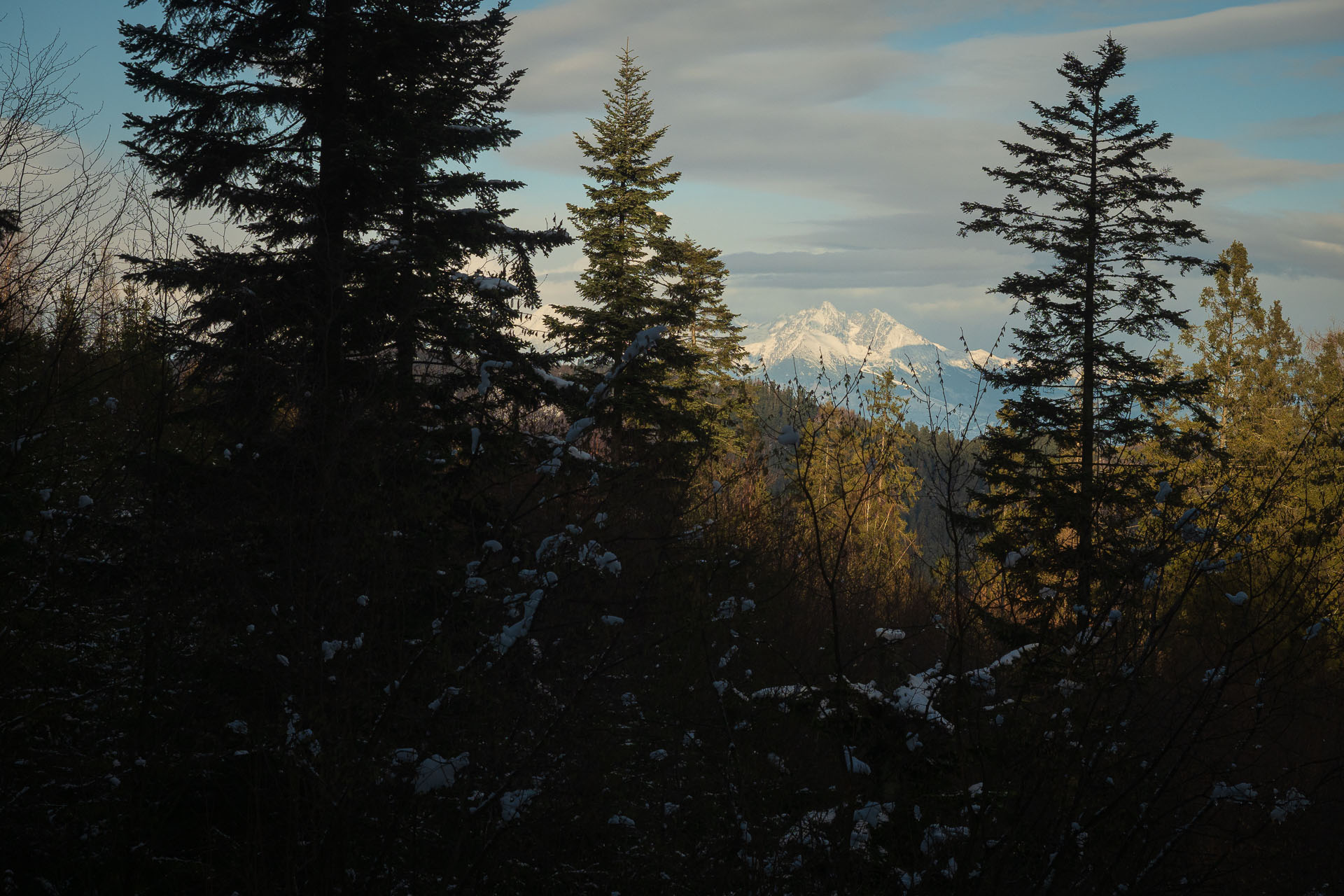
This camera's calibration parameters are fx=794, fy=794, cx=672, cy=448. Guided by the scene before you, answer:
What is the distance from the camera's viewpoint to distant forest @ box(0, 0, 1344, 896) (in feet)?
12.8

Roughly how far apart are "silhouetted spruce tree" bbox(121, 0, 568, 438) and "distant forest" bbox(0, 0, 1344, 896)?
46 mm

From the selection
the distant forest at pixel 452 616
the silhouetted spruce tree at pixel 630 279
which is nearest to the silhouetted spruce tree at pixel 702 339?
the silhouetted spruce tree at pixel 630 279

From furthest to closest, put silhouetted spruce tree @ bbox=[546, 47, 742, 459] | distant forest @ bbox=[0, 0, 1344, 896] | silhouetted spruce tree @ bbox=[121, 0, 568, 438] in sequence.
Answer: silhouetted spruce tree @ bbox=[546, 47, 742, 459]
silhouetted spruce tree @ bbox=[121, 0, 568, 438]
distant forest @ bbox=[0, 0, 1344, 896]

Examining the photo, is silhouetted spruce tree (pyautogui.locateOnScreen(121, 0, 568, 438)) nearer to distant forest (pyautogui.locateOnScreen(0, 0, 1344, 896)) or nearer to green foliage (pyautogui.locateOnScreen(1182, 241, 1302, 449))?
distant forest (pyautogui.locateOnScreen(0, 0, 1344, 896))

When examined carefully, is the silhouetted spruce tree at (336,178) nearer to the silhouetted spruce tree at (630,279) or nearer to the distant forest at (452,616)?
the distant forest at (452,616)

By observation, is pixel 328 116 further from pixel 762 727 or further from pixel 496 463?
pixel 762 727

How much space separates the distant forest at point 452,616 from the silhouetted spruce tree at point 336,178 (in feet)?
0.15

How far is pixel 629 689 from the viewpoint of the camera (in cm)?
884

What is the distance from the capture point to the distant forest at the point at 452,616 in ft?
12.8

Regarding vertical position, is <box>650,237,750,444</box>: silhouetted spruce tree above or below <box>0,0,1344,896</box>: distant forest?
above

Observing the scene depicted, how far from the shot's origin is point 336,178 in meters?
8.30

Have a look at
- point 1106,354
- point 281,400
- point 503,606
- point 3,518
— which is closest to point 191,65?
point 281,400

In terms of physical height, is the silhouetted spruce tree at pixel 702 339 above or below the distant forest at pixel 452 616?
above

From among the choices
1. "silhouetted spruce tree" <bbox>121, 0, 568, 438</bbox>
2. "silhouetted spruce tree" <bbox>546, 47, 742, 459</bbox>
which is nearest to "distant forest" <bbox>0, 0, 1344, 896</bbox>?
"silhouetted spruce tree" <bbox>121, 0, 568, 438</bbox>
